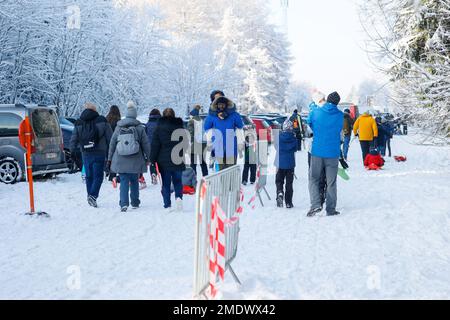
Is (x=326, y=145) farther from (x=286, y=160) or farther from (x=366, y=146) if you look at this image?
(x=366, y=146)

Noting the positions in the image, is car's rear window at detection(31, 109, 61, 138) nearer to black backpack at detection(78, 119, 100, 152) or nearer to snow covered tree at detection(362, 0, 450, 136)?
black backpack at detection(78, 119, 100, 152)

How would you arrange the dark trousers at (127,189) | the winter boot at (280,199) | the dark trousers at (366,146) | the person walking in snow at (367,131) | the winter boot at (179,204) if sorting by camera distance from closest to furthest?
1. the winter boot at (179,204)
2. the dark trousers at (127,189)
3. the winter boot at (280,199)
4. the person walking in snow at (367,131)
5. the dark trousers at (366,146)

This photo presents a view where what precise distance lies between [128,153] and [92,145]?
91 centimetres

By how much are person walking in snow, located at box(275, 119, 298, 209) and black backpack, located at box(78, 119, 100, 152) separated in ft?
11.4

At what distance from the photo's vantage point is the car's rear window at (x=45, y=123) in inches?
502

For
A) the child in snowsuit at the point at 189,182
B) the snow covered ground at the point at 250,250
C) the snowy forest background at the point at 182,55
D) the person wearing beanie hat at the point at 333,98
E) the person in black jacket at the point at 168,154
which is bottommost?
the snow covered ground at the point at 250,250

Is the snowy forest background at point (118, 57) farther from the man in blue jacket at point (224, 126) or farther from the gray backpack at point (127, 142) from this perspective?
the man in blue jacket at point (224, 126)

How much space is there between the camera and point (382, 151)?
22125 millimetres

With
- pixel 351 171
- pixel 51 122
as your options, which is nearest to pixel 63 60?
pixel 51 122

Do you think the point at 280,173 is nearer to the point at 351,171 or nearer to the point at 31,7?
the point at 351,171

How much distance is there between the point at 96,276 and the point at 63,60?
19.2m

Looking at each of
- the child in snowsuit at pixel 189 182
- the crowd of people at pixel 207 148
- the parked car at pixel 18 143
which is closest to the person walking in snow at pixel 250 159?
the child in snowsuit at pixel 189 182

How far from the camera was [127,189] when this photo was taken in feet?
31.6

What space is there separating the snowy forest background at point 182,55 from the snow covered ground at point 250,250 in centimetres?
290
